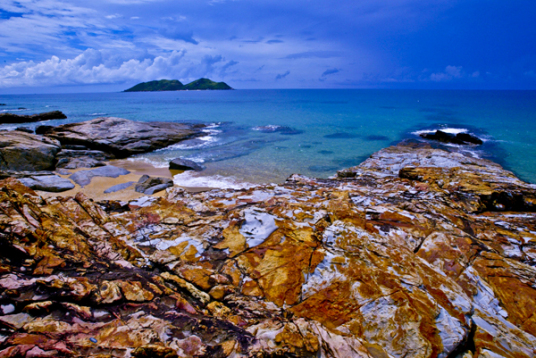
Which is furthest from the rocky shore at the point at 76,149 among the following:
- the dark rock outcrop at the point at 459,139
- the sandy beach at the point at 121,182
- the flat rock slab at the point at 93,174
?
the dark rock outcrop at the point at 459,139

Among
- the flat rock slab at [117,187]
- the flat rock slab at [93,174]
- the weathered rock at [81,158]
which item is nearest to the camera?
the flat rock slab at [117,187]

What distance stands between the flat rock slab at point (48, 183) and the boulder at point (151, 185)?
3619 millimetres

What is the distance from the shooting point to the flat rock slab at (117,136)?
23500mm

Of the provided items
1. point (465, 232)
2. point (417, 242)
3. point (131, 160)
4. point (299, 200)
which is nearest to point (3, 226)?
point (299, 200)

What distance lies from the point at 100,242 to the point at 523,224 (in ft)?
32.0

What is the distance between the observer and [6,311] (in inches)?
100

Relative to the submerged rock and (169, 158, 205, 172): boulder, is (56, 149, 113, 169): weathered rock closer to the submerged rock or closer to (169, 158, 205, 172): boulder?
(169, 158, 205, 172): boulder

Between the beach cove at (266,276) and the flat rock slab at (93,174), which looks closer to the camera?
the beach cove at (266,276)

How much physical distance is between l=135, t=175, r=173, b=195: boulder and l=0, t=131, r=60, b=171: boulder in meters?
8.58

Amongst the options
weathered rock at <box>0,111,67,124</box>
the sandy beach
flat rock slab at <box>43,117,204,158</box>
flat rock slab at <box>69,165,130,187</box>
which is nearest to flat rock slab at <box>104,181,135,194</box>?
the sandy beach

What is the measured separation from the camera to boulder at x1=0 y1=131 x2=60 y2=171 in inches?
651

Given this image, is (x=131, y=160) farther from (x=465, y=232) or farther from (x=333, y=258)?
(x=465, y=232)

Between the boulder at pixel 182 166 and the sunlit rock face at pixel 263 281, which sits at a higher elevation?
the sunlit rock face at pixel 263 281

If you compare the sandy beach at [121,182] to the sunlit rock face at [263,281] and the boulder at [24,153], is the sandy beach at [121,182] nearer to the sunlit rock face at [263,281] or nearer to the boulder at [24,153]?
the boulder at [24,153]
